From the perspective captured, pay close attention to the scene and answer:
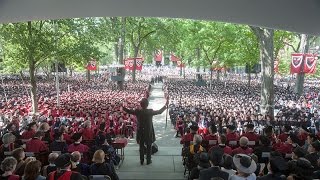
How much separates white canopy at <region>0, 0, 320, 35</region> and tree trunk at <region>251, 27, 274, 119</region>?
1339 centimetres

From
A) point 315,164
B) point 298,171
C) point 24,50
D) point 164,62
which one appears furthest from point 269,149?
point 164,62

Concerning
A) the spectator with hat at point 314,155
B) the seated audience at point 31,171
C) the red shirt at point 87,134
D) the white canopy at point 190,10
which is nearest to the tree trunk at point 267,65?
the red shirt at point 87,134

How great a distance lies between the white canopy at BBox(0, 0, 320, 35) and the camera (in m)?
6.90

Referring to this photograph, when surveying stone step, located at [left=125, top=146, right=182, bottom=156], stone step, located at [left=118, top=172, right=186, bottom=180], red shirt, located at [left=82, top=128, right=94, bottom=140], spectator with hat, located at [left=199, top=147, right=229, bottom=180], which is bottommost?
stone step, located at [left=125, top=146, right=182, bottom=156]

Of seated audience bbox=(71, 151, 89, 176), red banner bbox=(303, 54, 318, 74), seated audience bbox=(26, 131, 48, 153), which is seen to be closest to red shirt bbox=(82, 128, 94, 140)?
seated audience bbox=(26, 131, 48, 153)

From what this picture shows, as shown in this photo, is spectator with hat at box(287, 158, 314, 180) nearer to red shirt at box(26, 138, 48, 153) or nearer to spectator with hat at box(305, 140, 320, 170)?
spectator with hat at box(305, 140, 320, 170)

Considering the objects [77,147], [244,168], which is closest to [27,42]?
[77,147]

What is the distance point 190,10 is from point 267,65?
560 inches

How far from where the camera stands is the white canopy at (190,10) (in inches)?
272

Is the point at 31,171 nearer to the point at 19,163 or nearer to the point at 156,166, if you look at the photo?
the point at 19,163

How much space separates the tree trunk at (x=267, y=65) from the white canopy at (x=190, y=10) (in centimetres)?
1339

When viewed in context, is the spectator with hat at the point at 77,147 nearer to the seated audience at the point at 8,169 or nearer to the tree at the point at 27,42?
the seated audience at the point at 8,169

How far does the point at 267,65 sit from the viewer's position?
20.7 meters

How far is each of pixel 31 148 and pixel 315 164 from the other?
646 centimetres
